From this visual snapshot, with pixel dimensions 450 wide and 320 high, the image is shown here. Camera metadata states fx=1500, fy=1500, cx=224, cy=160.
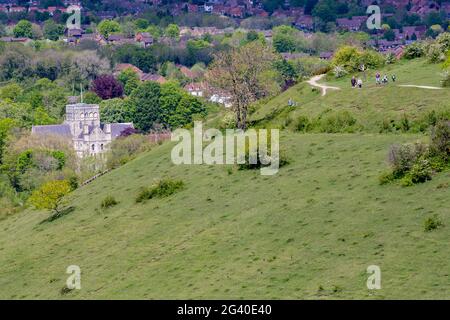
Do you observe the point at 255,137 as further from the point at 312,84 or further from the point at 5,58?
the point at 5,58

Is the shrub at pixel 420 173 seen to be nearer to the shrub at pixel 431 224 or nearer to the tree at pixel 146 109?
the shrub at pixel 431 224

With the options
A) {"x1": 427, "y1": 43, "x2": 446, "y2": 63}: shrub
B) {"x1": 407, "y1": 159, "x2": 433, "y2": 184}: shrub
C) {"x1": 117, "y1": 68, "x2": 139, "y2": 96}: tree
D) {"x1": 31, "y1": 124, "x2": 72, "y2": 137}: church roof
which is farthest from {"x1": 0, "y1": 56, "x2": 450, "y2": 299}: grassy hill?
{"x1": 117, "y1": 68, "x2": 139, "y2": 96}: tree

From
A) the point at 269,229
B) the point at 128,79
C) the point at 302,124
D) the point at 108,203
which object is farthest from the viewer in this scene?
the point at 128,79

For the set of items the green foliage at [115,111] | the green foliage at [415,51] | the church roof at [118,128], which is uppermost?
Result: the green foliage at [415,51]

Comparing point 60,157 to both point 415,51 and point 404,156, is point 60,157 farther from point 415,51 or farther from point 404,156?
point 404,156

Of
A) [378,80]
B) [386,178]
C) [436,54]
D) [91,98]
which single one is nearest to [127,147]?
[436,54]

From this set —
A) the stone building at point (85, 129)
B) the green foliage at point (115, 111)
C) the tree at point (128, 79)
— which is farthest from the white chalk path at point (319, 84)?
the tree at point (128, 79)
